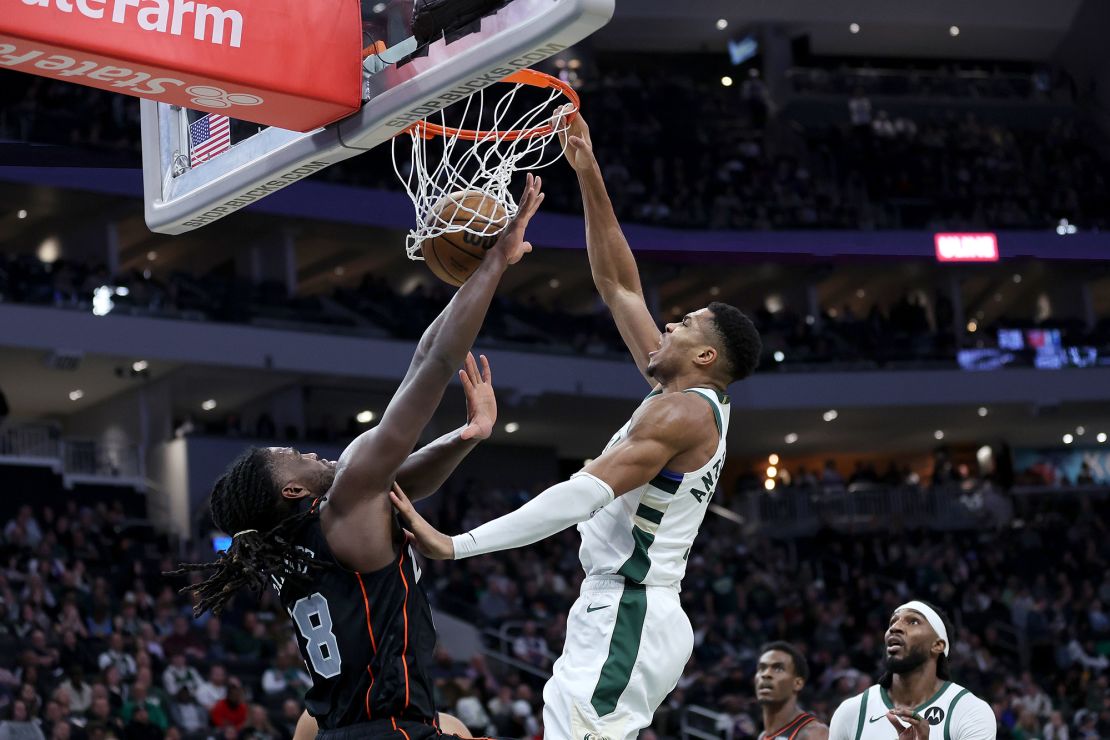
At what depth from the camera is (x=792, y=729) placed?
23.7 feet

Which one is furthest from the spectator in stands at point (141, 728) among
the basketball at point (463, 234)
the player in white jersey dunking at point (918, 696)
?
the basketball at point (463, 234)

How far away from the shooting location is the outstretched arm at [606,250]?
5.78 metres

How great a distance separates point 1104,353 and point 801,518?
7.82 metres

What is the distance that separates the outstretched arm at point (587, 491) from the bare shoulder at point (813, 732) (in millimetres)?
2943

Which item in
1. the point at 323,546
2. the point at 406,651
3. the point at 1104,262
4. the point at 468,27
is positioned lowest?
the point at 406,651

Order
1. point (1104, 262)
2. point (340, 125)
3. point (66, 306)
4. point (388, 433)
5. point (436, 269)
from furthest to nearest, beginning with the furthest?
point (1104, 262) → point (66, 306) → point (436, 269) → point (340, 125) → point (388, 433)

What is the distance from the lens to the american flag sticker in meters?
4.96

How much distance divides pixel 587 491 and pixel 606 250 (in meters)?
1.70

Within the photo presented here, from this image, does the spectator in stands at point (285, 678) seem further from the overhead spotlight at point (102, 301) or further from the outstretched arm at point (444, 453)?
the outstretched arm at point (444, 453)

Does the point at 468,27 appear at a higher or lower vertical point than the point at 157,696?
higher

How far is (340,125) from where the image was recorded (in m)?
4.59

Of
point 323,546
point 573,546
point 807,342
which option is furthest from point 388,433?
point 807,342

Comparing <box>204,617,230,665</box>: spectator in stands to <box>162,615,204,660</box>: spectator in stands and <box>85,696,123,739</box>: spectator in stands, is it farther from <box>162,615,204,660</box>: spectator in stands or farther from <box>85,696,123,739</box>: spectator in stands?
<box>85,696,123,739</box>: spectator in stands

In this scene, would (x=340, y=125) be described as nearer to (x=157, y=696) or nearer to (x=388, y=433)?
(x=388, y=433)
